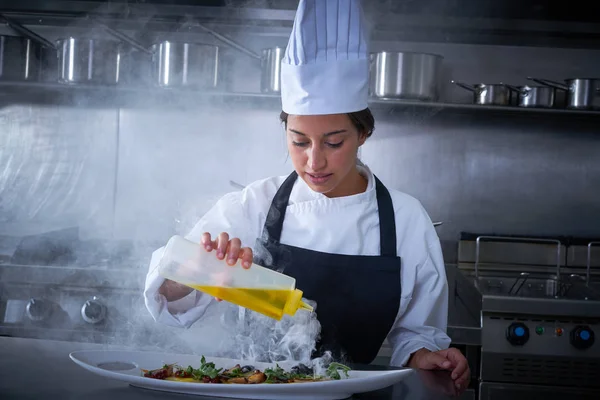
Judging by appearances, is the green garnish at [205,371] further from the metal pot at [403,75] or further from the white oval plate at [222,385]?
the metal pot at [403,75]

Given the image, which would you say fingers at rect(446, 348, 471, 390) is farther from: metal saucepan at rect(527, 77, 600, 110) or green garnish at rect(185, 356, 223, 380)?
metal saucepan at rect(527, 77, 600, 110)

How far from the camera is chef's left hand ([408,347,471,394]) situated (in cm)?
154

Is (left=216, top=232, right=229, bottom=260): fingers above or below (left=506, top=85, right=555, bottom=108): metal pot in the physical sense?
below

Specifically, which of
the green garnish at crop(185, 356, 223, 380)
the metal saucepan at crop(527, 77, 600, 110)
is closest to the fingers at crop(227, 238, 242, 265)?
the green garnish at crop(185, 356, 223, 380)

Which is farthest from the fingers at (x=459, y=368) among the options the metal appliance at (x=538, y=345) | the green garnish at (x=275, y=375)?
the metal appliance at (x=538, y=345)

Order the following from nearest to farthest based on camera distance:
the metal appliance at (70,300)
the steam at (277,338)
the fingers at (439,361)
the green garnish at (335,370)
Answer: the green garnish at (335,370)
the fingers at (439,361)
the steam at (277,338)
the metal appliance at (70,300)

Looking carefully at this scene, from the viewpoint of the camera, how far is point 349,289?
1838 millimetres

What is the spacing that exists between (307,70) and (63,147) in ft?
7.48

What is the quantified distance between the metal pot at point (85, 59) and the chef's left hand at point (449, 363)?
217cm

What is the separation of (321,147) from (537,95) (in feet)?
6.21

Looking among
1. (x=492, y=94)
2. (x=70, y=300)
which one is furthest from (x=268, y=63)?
(x=70, y=300)

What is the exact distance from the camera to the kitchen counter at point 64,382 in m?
1.25

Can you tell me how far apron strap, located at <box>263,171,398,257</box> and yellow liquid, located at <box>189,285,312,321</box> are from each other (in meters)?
0.55

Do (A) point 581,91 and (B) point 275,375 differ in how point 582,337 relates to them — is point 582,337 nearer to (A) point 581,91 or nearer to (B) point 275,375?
(A) point 581,91
